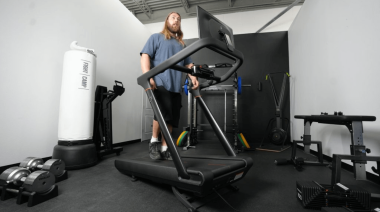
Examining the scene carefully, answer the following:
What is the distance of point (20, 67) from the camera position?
1.91 meters

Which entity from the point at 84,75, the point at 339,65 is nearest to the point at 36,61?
the point at 84,75

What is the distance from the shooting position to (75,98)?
6.42ft

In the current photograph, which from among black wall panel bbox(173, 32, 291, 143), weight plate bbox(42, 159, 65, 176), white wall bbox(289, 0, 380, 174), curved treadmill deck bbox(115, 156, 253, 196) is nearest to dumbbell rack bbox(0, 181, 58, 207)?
weight plate bbox(42, 159, 65, 176)

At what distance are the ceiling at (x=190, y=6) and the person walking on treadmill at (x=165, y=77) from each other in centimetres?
343

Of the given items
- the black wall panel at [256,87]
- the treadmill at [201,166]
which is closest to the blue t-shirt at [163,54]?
the treadmill at [201,166]

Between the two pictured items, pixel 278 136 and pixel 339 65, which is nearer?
pixel 339 65

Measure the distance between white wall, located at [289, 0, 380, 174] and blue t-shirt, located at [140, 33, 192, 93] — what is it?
1.87 m

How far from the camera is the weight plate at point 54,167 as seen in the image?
150 centimetres

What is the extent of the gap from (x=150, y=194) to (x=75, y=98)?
1.42 m

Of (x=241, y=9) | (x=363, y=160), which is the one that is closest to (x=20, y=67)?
(x=363, y=160)

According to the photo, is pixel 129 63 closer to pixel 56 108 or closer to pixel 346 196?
pixel 56 108

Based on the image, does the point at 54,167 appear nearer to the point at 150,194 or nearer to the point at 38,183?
the point at 38,183

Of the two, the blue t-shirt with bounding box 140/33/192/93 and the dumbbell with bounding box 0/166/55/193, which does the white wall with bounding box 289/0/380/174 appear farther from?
the dumbbell with bounding box 0/166/55/193

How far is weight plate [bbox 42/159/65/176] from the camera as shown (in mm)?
Result: 1502
